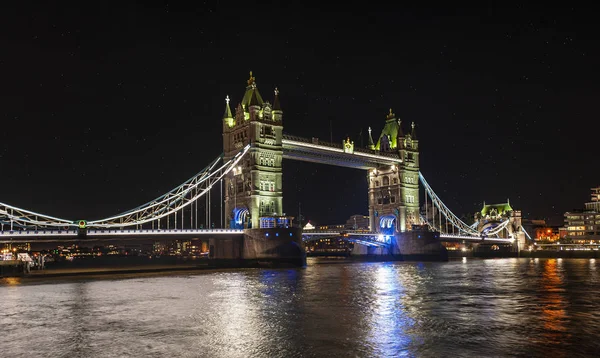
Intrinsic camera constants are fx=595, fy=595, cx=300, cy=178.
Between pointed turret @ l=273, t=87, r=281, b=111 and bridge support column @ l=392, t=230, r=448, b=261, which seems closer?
pointed turret @ l=273, t=87, r=281, b=111

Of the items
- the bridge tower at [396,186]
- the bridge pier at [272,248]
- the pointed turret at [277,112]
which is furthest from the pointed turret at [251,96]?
the bridge tower at [396,186]

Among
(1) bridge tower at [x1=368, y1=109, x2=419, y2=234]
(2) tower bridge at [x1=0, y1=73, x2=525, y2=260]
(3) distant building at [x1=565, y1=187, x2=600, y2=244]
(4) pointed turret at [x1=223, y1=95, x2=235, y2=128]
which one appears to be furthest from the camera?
(3) distant building at [x1=565, y1=187, x2=600, y2=244]

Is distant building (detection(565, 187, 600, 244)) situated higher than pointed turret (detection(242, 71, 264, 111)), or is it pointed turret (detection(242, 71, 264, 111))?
pointed turret (detection(242, 71, 264, 111))

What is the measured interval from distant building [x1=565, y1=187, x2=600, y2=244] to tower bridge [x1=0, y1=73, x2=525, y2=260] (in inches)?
2432

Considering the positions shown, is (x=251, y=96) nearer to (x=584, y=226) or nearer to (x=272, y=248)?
(x=272, y=248)

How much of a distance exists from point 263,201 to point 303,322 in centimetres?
5093

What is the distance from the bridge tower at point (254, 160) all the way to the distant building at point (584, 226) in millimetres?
100734

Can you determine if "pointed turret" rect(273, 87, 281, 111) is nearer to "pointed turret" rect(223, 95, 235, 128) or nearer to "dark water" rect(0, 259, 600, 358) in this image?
"pointed turret" rect(223, 95, 235, 128)

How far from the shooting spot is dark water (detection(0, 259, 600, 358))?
1917cm

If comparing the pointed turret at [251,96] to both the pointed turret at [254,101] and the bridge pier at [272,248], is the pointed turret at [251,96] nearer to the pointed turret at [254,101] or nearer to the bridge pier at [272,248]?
the pointed turret at [254,101]

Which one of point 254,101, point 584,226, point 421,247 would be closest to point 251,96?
point 254,101

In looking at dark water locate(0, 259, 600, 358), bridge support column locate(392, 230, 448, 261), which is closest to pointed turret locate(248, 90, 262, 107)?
bridge support column locate(392, 230, 448, 261)

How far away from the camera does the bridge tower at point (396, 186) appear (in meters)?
101

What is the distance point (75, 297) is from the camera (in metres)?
36.5
